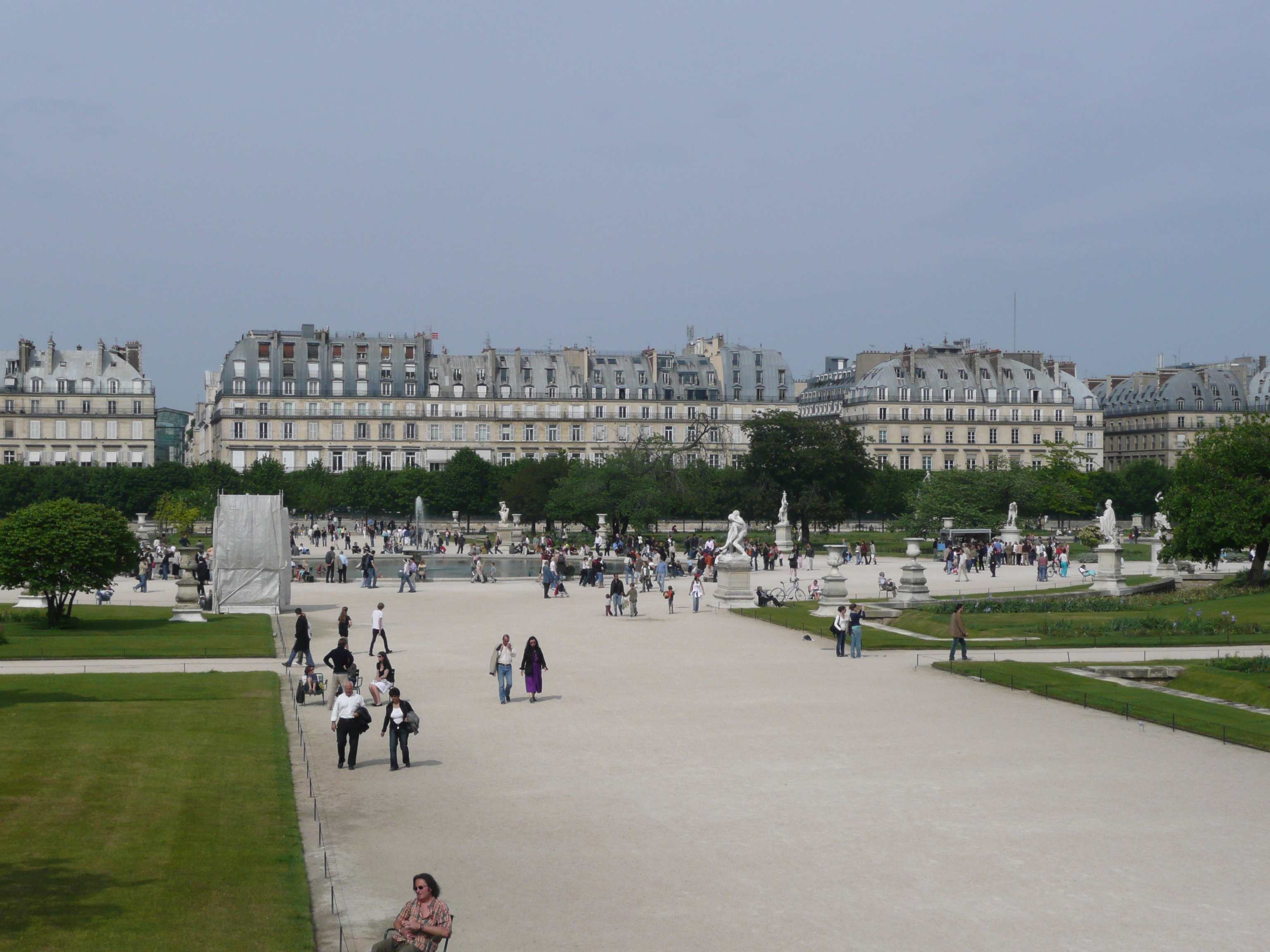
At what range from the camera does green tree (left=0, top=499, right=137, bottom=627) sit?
3048 cm

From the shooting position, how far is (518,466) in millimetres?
101500

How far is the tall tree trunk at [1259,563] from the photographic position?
41.4 metres

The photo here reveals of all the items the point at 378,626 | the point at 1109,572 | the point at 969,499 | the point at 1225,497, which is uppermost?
the point at 969,499

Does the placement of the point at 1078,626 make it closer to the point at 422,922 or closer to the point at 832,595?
the point at 832,595

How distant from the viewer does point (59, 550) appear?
100ft

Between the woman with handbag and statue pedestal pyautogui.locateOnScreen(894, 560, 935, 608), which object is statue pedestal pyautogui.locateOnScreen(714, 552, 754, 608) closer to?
statue pedestal pyautogui.locateOnScreen(894, 560, 935, 608)

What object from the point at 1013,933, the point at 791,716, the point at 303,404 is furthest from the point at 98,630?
the point at 303,404

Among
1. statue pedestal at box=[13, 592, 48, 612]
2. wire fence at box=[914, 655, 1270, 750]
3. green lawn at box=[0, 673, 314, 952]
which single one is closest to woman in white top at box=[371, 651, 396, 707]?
green lawn at box=[0, 673, 314, 952]

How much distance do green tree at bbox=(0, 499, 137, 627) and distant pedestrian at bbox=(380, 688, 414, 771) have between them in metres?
17.0

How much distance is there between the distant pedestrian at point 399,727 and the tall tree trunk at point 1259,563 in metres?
32.7

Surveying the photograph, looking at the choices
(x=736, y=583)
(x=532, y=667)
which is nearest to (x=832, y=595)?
(x=736, y=583)

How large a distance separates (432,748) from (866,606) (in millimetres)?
21649

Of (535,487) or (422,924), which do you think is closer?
(422,924)

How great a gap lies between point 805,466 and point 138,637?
55858 millimetres
